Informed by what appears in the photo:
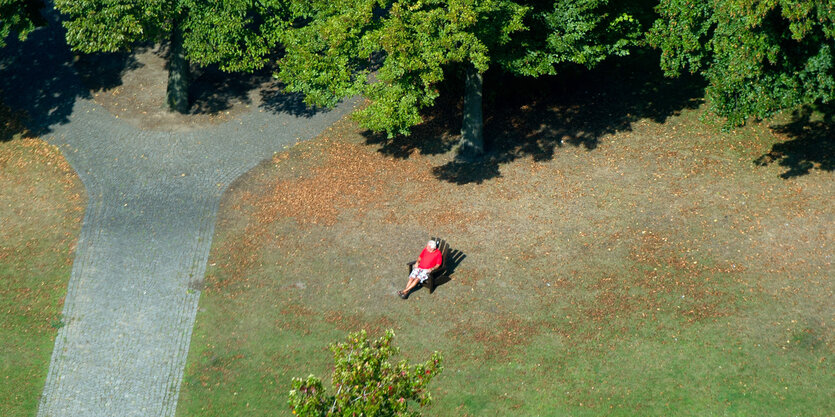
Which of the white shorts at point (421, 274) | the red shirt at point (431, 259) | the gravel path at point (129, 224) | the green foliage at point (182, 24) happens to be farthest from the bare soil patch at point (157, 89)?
the red shirt at point (431, 259)

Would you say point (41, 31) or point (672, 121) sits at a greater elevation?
point (672, 121)

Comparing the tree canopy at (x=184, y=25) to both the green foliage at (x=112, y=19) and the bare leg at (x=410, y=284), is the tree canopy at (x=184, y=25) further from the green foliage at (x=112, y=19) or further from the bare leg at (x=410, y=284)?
the bare leg at (x=410, y=284)

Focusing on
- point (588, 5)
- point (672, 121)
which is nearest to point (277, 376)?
point (588, 5)

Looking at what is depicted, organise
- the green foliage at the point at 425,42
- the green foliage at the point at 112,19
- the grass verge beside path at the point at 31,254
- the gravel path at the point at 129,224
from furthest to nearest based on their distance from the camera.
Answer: the green foliage at the point at 112,19 < the green foliage at the point at 425,42 < the grass verge beside path at the point at 31,254 < the gravel path at the point at 129,224

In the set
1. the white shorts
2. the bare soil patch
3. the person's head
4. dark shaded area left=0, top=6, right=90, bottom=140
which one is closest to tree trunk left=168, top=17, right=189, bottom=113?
the bare soil patch

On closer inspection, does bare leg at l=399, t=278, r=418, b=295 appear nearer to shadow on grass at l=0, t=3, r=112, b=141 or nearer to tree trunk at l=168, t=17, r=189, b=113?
tree trunk at l=168, t=17, r=189, b=113

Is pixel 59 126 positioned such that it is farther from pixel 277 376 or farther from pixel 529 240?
pixel 529 240

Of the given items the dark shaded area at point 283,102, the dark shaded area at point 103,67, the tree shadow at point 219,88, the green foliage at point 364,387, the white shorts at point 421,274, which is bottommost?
the dark shaded area at point 103,67
